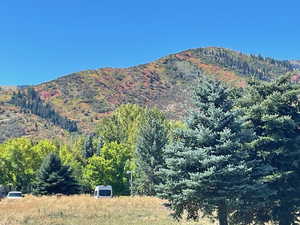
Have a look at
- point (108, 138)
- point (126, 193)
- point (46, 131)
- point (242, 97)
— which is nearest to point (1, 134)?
point (46, 131)

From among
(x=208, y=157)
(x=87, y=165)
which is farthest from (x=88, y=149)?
(x=208, y=157)

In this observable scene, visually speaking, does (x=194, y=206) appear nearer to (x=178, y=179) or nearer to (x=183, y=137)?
(x=178, y=179)

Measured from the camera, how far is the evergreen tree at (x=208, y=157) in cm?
1941

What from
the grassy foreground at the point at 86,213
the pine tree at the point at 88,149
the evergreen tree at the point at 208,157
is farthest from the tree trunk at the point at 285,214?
the pine tree at the point at 88,149

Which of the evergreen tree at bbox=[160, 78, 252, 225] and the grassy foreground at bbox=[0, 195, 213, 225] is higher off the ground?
the evergreen tree at bbox=[160, 78, 252, 225]

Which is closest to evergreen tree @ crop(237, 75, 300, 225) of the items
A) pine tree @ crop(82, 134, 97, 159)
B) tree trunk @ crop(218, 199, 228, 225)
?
tree trunk @ crop(218, 199, 228, 225)

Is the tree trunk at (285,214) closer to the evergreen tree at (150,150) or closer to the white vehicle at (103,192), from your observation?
the white vehicle at (103,192)

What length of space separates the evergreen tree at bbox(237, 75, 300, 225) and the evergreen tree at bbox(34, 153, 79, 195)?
35.6m

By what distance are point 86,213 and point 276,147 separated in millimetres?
15767

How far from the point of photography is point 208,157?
19609mm

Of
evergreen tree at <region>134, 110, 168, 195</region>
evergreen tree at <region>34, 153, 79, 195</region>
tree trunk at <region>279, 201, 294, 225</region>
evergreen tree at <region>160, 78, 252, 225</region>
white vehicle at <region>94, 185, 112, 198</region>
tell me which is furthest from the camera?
evergreen tree at <region>134, 110, 168, 195</region>

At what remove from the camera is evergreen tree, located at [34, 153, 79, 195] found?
5403 cm

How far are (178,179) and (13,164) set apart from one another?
52.9 metres

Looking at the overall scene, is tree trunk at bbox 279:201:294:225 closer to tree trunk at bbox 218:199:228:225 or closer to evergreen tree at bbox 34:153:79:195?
tree trunk at bbox 218:199:228:225
